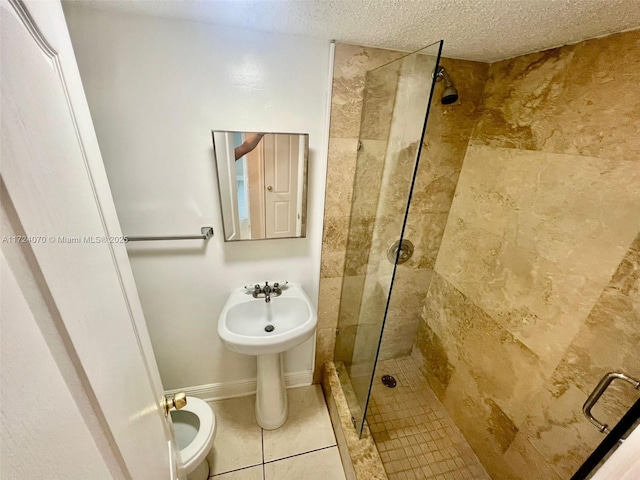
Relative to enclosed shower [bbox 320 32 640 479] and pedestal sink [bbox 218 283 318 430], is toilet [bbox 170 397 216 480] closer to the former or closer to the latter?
pedestal sink [bbox 218 283 318 430]

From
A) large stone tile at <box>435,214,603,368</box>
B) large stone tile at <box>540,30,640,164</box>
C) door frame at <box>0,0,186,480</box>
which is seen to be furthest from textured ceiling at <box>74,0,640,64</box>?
large stone tile at <box>435,214,603,368</box>

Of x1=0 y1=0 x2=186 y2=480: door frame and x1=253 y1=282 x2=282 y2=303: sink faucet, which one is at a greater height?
x1=0 y1=0 x2=186 y2=480: door frame

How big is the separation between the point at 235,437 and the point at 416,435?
1.13 meters

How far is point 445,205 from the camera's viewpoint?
164 cm

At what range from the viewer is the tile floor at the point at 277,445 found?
140 centimetres

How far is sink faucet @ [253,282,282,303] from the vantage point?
1.46 m

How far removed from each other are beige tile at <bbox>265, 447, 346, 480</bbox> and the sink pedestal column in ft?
0.69

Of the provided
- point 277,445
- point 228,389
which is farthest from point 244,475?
point 228,389

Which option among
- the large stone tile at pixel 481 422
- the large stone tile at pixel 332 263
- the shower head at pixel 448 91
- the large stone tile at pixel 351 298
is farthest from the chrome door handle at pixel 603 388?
the shower head at pixel 448 91

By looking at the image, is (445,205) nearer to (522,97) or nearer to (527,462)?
(522,97)

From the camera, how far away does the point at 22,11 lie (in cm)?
33

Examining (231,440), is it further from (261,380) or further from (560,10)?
(560,10)

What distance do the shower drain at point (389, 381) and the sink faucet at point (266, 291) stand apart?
1.16 m

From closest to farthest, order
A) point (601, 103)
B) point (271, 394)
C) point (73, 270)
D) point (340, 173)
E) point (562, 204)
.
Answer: point (73, 270)
point (601, 103)
point (562, 204)
point (340, 173)
point (271, 394)
